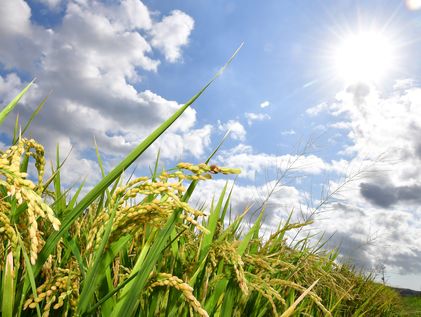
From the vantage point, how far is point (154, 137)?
1118mm

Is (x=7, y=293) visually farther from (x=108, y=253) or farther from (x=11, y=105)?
(x=11, y=105)

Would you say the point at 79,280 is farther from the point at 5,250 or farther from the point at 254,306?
the point at 254,306

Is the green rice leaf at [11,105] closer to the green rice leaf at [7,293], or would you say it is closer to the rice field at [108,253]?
the rice field at [108,253]

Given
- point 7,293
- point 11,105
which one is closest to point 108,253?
point 7,293

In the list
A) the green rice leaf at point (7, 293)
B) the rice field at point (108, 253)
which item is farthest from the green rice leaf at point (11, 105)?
the green rice leaf at point (7, 293)

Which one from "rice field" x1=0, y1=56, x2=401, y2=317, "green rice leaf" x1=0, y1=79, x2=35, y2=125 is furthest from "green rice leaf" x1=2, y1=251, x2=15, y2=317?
"green rice leaf" x1=0, y1=79, x2=35, y2=125

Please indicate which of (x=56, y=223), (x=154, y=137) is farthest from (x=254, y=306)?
(x=56, y=223)

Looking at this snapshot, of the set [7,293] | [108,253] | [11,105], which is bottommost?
[7,293]

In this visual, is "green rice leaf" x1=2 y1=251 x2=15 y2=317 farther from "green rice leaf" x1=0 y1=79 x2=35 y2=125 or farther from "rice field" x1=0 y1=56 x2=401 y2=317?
"green rice leaf" x1=0 y1=79 x2=35 y2=125

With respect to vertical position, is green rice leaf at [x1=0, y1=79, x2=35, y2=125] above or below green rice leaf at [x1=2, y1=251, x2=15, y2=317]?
above

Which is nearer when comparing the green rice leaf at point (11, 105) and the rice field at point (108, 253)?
the rice field at point (108, 253)

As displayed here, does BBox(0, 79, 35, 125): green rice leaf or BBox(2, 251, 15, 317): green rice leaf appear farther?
BBox(0, 79, 35, 125): green rice leaf

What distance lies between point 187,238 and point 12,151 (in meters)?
1.16

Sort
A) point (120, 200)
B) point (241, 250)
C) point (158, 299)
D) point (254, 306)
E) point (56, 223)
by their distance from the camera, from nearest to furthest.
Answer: point (56, 223), point (120, 200), point (158, 299), point (241, 250), point (254, 306)
